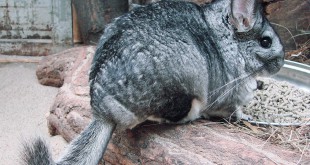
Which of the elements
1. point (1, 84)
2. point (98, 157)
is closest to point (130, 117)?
point (98, 157)

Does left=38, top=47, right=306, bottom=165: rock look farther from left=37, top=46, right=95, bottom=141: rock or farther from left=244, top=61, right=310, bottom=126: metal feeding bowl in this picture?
left=244, top=61, right=310, bottom=126: metal feeding bowl

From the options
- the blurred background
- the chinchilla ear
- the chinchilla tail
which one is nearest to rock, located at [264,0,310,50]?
the blurred background

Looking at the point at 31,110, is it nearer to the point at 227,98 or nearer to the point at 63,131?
the point at 63,131

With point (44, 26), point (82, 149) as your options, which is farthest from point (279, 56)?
point (44, 26)

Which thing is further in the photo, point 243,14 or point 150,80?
point 243,14

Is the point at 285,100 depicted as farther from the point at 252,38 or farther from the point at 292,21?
the point at 292,21

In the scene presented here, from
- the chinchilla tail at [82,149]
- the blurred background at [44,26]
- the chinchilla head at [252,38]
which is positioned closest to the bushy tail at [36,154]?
the chinchilla tail at [82,149]

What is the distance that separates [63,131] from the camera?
9.41 feet

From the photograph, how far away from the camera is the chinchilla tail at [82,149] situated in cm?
203

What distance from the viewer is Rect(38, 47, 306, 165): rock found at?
2.07 m

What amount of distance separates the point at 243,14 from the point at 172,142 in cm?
75

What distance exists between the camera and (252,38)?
255cm

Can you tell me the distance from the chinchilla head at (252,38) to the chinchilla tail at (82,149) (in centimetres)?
80

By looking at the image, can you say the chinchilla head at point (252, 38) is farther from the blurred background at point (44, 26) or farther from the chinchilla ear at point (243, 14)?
the blurred background at point (44, 26)
